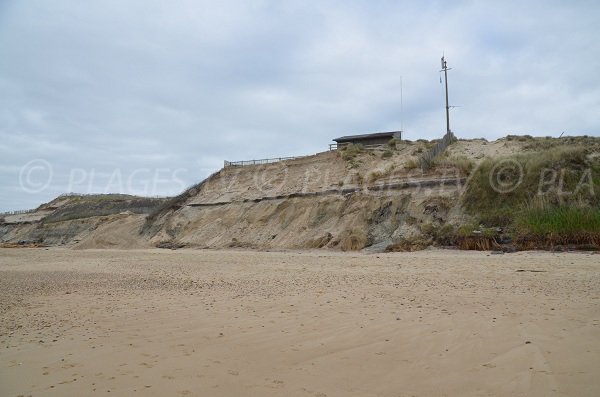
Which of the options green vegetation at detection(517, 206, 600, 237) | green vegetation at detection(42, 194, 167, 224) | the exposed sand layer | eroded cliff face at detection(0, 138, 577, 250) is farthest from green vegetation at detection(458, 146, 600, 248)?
green vegetation at detection(42, 194, 167, 224)

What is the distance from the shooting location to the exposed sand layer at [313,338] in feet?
12.9

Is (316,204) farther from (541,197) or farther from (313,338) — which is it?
(313,338)

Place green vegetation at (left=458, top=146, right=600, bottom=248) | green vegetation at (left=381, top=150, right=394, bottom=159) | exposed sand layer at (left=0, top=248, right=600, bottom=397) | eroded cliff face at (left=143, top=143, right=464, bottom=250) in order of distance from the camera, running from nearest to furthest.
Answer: exposed sand layer at (left=0, top=248, right=600, bottom=397)
green vegetation at (left=458, top=146, right=600, bottom=248)
eroded cliff face at (left=143, top=143, right=464, bottom=250)
green vegetation at (left=381, top=150, right=394, bottom=159)

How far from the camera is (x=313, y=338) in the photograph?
5227 millimetres

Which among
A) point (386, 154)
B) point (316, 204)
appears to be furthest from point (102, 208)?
point (386, 154)

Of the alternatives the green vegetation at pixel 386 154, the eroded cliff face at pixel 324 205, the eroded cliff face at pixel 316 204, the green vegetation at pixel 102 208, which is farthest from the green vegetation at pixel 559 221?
the green vegetation at pixel 102 208

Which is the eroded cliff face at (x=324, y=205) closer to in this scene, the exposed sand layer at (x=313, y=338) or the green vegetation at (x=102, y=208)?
the green vegetation at (x=102, y=208)

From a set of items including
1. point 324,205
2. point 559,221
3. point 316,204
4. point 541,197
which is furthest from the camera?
point 316,204

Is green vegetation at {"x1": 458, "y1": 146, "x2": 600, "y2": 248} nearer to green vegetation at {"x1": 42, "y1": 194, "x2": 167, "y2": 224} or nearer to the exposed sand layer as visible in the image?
the exposed sand layer

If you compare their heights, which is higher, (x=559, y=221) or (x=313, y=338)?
(x=559, y=221)

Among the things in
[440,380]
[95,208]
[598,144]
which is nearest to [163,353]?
[440,380]

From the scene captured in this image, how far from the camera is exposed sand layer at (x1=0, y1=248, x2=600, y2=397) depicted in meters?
3.93

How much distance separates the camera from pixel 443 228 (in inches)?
703

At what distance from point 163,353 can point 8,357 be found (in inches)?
63.7
